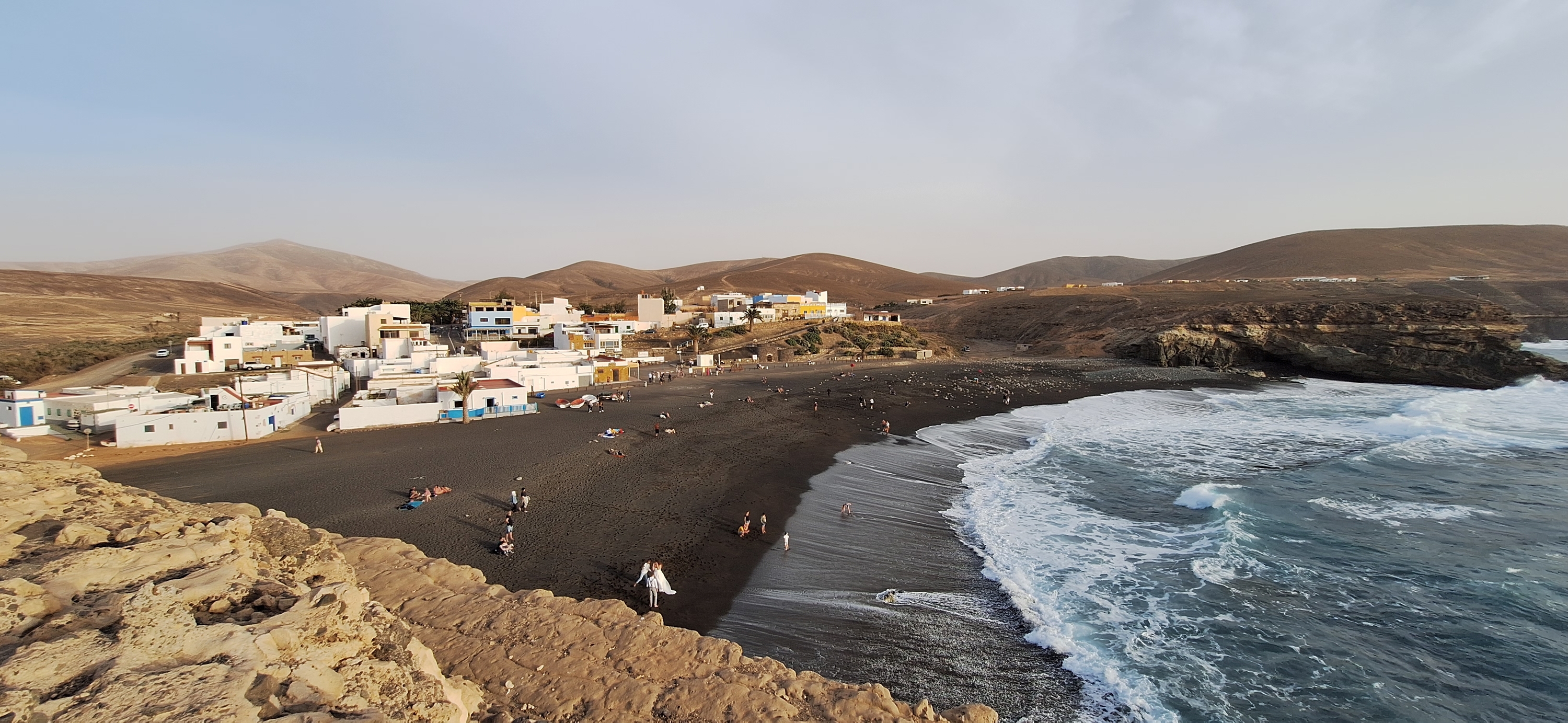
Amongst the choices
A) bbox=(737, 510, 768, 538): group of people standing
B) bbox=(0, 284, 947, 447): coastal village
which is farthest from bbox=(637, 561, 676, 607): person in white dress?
bbox=(0, 284, 947, 447): coastal village

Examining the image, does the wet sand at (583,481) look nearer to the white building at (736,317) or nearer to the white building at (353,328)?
the white building at (353,328)

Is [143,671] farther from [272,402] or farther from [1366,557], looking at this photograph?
[272,402]

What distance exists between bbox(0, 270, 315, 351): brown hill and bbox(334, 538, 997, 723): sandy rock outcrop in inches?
2022

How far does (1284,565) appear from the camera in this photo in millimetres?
12711

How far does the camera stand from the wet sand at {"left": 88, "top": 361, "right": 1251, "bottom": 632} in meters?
12.0

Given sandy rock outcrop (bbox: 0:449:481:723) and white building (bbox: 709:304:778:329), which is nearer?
sandy rock outcrop (bbox: 0:449:481:723)

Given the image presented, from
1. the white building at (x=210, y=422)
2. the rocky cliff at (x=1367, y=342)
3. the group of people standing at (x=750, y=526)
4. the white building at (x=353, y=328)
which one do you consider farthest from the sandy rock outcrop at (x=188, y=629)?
the rocky cliff at (x=1367, y=342)

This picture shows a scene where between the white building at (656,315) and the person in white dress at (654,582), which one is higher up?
the white building at (656,315)

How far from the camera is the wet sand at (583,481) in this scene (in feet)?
39.4

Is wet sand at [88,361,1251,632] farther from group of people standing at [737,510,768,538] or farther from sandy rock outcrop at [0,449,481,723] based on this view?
sandy rock outcrop at [0,449,481,723]

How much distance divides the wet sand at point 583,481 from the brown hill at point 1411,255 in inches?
3375

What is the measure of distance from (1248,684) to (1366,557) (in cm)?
677

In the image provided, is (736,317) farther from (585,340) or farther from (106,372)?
(106,372)

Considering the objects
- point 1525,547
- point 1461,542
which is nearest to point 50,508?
point 1461,542
